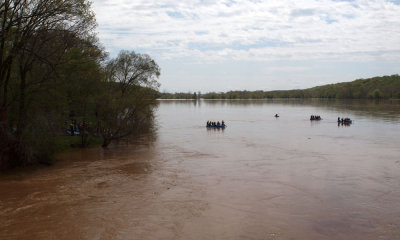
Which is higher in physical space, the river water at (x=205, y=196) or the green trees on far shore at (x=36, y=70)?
the green trees on far shore at (x=36, y=70)

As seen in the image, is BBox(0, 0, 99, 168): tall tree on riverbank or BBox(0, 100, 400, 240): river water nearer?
BBox(0, 100, 400, 240): river water

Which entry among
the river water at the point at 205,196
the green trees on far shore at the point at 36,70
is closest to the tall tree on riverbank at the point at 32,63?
the green trees on far shore at the point at 36,70

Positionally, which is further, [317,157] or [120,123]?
[120,123]

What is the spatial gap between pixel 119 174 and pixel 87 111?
10360 millimetres

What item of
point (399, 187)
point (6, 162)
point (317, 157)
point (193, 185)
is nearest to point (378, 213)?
point (399, 187)

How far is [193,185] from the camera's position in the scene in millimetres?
17969

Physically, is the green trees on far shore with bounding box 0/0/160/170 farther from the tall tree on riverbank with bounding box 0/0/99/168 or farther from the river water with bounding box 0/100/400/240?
the river water with bounding box 0/100/400/240

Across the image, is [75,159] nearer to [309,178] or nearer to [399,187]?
[309,178]

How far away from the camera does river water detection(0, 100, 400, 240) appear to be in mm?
11906

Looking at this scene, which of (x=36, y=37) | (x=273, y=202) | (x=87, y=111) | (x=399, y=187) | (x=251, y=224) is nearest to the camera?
(x=251, y=224)

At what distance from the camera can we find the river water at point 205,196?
11.9 metres

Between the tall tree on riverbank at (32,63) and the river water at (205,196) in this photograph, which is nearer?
the river water at (205,196)

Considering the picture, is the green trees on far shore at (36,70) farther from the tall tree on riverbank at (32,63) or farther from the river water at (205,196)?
the river water at (205,196)

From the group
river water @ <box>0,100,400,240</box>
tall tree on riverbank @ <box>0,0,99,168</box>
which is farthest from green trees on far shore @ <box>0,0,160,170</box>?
river water @ <box>0,100,400,240</box>
